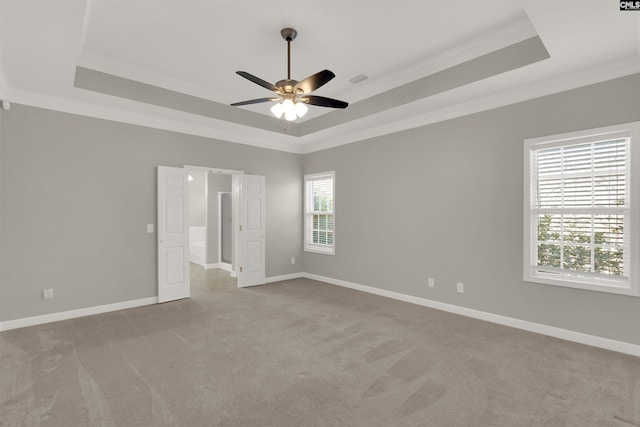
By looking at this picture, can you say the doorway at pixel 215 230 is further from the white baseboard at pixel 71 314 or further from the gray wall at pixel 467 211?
the gray wall at pixel 467 211

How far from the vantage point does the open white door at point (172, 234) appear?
4.79 metres

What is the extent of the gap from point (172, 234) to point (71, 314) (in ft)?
5.17

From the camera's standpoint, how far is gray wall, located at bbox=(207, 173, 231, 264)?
7973 mm

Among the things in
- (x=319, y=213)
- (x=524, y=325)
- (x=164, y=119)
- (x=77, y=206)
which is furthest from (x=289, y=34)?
(x=524, y=325)

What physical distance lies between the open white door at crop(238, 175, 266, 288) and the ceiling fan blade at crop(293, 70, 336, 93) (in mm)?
3199

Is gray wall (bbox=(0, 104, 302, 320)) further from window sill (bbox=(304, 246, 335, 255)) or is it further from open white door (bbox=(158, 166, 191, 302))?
window sill (bbox=(304, 246, 335, 255))

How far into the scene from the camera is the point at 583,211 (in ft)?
11.0

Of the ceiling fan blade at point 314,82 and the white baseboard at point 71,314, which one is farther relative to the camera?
the white baseboard at point 71,314

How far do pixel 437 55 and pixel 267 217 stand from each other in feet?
13.1

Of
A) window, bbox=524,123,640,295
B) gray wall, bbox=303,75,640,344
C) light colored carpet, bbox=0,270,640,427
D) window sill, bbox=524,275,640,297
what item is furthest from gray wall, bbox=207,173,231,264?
window sill, bbox=524,275,640,297

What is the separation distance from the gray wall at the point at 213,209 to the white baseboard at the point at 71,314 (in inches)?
127

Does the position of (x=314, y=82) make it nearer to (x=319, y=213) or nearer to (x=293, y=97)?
(x=293, y=97)

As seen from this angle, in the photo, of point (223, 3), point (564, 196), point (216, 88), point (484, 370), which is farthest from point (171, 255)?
point (564, 196)

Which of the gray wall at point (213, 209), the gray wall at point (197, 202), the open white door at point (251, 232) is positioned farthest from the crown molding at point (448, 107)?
the gray wall at point (197, 202)
